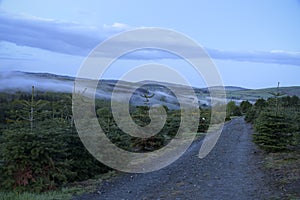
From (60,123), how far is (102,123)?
1.30m

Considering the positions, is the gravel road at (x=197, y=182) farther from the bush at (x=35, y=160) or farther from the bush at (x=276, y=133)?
the bush at (x=276, y=133)

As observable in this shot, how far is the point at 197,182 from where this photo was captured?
7934 mm

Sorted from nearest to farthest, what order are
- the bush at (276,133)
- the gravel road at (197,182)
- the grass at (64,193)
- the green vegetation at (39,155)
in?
the grass at (64,193)
the gravel road at (197,182)
the green vegetation at (39,155)
the bush at (276,133)

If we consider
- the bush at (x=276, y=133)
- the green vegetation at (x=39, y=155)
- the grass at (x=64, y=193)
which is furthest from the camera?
the bush at (x=276, y=133)

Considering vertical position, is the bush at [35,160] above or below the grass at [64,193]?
above

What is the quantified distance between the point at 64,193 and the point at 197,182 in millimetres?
2955

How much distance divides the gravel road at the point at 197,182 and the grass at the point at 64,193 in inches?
8.7

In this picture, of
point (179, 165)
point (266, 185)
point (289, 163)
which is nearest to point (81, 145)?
point (179, 165)

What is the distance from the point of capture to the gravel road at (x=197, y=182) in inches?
271

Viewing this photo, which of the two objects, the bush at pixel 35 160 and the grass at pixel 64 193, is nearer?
the grass at pixel 64 193

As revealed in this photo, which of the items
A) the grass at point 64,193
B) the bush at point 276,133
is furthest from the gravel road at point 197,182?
the bush at point 276,133

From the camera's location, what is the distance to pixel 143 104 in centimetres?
1415

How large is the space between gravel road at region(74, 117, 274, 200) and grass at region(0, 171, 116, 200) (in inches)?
8.7

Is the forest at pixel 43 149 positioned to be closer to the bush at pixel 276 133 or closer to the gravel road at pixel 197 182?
the gravel road at pixel 197 182
